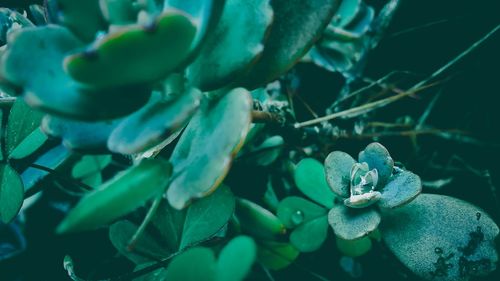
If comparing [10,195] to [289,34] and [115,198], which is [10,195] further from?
[289,34]

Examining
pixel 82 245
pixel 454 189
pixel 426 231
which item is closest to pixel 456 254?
pixel 426 231

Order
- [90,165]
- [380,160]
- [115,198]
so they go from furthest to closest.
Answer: [90,165] < [380,160] < [115,198]

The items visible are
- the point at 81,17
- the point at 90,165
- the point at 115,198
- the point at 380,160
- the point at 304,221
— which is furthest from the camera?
the point at 90,165

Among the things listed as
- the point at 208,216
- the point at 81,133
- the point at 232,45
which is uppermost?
the point at 232,45

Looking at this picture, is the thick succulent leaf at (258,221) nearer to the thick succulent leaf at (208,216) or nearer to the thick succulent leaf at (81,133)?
the thick succulent leaf at (208,216)

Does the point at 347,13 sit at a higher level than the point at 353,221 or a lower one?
higher

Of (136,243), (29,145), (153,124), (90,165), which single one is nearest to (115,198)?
(153,124)

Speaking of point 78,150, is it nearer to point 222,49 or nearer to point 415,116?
point 222,49
